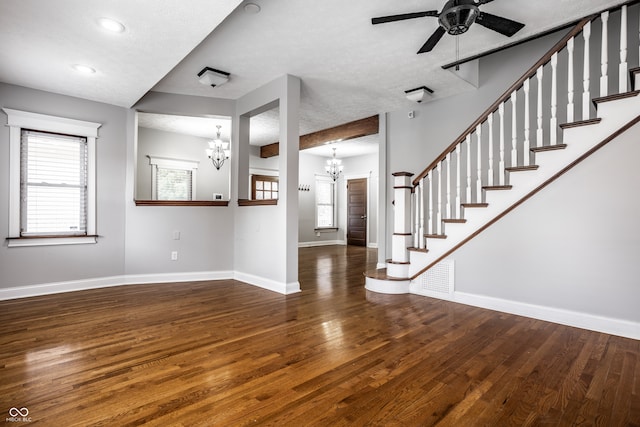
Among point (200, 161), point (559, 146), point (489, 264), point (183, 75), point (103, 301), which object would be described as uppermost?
point (183, 75)

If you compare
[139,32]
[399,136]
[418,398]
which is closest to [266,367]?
[418,398]

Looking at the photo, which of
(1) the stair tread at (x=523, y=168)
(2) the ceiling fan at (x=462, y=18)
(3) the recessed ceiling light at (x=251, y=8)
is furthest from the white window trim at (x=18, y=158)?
(1) the stair tread at (x=523, y=168)

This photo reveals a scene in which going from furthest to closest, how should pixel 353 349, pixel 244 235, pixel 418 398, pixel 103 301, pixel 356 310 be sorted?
pixel 244 235, pixel 103 301, pixel 356 310, pixel 353 349, pixel 418 398

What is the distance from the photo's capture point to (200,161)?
293 inches

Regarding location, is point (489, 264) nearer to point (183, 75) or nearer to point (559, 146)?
point (559, 146)

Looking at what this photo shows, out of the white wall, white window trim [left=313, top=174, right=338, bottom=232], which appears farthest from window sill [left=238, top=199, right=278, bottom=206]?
white window trim [left=313, top=174, right=338, bottom=232]

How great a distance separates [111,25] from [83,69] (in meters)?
1.13

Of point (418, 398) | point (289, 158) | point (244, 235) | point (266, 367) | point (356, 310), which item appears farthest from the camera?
point (244, 235)

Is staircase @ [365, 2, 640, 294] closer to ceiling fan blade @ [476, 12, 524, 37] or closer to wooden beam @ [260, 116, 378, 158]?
ceiling fan blade @ [476, 12, 524, 37]

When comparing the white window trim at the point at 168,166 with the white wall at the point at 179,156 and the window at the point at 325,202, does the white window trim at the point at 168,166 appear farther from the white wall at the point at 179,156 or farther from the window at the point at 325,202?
the window at the point at 325,202

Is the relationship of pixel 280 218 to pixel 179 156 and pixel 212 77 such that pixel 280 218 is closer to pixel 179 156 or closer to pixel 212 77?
pixel 212 77

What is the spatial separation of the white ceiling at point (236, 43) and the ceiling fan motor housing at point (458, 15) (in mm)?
448

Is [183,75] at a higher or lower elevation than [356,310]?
higher

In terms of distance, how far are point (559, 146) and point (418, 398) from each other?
2.57 meters
